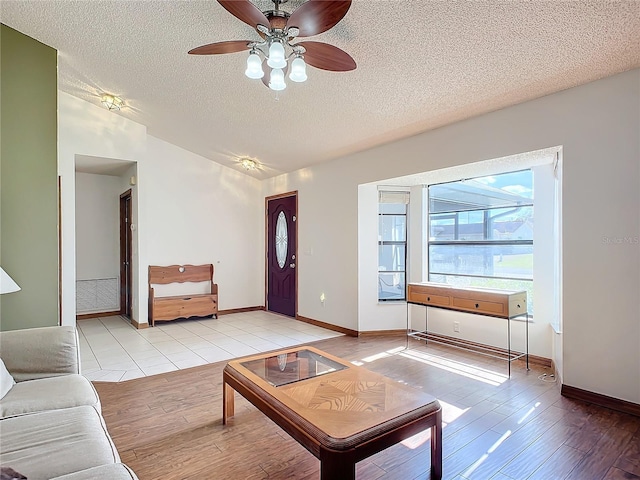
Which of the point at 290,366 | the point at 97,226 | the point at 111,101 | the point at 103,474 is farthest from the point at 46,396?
the point at 97,226

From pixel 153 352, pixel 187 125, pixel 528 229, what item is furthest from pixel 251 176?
pixel 528 229

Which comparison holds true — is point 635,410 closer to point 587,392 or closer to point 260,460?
point 587,392

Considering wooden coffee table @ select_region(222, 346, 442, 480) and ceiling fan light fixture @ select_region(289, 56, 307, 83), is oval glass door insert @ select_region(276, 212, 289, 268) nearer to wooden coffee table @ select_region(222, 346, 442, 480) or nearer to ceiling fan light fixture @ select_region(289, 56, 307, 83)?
wooden coffee table @ select_region(222, 346, 442, 480)

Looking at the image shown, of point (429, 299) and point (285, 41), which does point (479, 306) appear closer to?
point (429, 299)

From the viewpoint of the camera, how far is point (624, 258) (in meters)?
2.71

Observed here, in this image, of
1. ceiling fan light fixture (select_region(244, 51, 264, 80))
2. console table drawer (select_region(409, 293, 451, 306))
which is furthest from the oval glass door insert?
ceiling fan light fixture (select_region(244, 51, 264, 80))

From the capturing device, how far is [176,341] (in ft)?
15.5

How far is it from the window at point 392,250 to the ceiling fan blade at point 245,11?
11.1 ft

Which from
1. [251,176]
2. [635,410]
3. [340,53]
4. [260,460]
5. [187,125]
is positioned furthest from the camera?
[251,176]

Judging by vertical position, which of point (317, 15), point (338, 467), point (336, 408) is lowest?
point (338, 467)

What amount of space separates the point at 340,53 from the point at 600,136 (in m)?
2.15

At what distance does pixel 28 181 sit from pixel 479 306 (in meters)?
4.42

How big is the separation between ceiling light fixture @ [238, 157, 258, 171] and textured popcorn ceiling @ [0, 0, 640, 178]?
1.19 metres

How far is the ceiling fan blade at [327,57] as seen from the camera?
2221 millimetres
